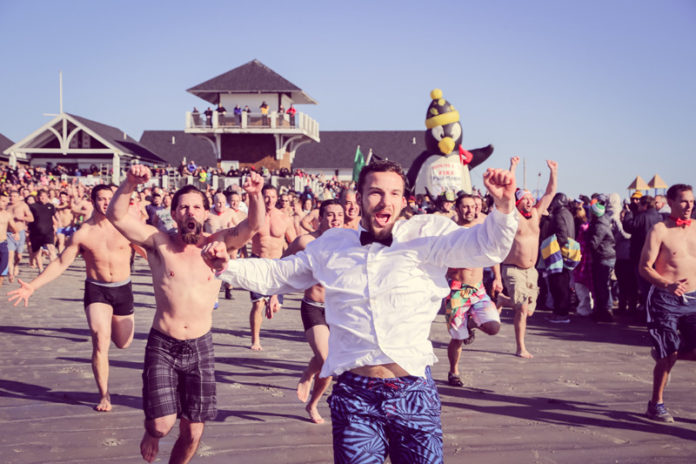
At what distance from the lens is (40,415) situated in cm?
555

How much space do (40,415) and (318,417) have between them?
2.30 metres

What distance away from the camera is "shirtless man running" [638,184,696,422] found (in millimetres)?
5574

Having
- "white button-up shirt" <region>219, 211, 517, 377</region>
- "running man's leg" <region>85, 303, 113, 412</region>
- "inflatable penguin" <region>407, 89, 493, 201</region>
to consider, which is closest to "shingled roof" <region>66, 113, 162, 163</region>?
"inflatable penguin" <region>407, 89, 493, 201</region>

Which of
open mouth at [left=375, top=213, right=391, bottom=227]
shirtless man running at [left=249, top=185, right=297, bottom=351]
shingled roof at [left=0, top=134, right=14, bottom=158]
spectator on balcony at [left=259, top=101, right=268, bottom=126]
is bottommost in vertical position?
shirtless man running at [left=249, top=185, right=297, bottom=351]

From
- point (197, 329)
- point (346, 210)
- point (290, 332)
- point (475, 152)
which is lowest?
point (290, 332)

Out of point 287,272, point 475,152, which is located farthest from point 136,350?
point 475,152

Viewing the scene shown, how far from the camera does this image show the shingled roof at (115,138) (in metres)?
44.0

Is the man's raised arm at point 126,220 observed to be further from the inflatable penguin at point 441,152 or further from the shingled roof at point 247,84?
the shingled roof at point 247,84

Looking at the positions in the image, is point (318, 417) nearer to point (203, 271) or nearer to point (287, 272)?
point (203, 271)

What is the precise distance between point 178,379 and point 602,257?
8485 mm

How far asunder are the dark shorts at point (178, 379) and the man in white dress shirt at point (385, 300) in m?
1.38

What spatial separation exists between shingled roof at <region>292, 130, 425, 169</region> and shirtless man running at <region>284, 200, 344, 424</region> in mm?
54790

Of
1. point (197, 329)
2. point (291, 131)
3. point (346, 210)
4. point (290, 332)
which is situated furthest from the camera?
point (291, 131)

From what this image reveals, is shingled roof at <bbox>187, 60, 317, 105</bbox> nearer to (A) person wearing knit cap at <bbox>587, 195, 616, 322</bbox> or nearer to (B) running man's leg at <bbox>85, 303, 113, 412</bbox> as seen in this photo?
(A) person wearing knit cap at <bbox>587, 195, 616, 322</bbox>
